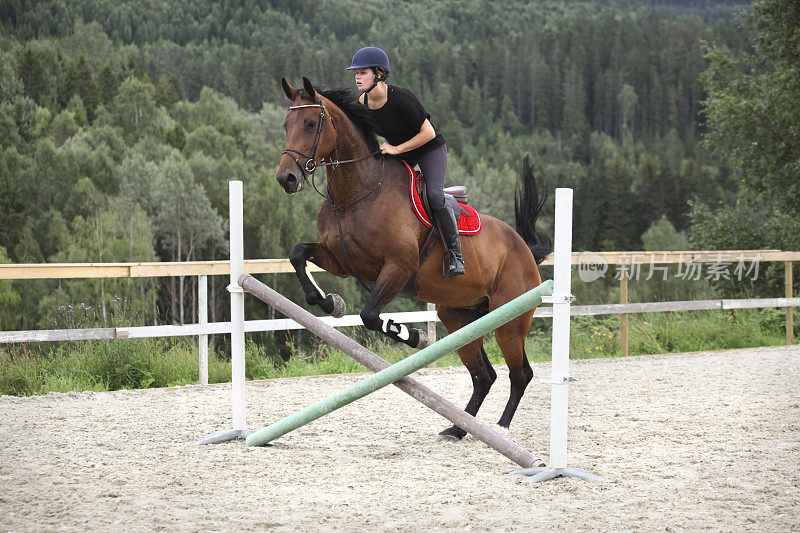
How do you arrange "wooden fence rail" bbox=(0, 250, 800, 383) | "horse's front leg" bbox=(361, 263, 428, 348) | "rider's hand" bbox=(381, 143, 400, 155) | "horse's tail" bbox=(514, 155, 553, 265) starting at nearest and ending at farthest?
"horse's front leg" bbox=(361, 263, 428, 348), "rider's hand" bbox=(381, 143, 400, 155), "horse's tail" bbox=(514, 155, 553, 265), "wooden fence rail" bbox=(0, 250, 800, 383)

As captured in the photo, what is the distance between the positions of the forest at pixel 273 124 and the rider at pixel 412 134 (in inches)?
33.8

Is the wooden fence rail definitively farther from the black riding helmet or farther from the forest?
the black riding helmet

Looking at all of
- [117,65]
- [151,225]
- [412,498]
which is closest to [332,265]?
[412,498]

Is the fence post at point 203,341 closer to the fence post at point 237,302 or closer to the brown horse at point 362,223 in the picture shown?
the fence post at point 237,302

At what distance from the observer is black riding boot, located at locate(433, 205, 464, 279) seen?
4.78m

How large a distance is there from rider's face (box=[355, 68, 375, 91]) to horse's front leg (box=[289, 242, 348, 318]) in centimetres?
99

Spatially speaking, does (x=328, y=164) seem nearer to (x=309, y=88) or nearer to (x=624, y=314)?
(x=309, y=88)

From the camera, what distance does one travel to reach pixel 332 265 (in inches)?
185

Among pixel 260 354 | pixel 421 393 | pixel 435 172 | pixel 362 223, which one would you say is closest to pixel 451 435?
pixel 421 393

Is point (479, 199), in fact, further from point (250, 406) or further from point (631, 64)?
point (631, 64)

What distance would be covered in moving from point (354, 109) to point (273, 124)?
59.5m

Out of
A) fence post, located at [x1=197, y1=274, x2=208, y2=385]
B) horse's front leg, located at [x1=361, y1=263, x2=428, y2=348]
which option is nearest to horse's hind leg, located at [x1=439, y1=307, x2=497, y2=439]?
horse's front leg, located at [x1=361, y1=263, x2=428, y2=348]

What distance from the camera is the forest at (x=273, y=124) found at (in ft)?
130

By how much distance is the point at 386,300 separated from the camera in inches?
179
